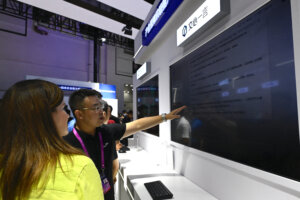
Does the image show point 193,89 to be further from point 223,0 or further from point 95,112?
point 95,112

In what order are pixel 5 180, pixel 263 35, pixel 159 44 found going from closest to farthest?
1. pixel 5 180
2. pixel 263 35
3. pixel 159 44

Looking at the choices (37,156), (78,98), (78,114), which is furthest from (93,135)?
(37,156)

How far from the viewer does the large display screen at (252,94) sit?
0.77 meters

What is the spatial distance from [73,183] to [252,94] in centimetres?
96

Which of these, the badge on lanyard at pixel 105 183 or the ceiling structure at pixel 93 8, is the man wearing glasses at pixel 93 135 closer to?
the badge on lanyard at pixel 105 183

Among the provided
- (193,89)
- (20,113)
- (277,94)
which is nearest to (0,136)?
(20,113)

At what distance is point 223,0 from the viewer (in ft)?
3.64

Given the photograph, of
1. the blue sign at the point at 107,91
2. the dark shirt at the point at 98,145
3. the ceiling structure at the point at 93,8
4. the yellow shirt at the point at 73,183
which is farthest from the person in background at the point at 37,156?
the blue sign at the point at 107,91

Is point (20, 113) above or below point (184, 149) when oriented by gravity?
above

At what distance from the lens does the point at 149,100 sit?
109 inches

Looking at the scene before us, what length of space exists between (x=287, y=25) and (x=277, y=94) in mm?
321

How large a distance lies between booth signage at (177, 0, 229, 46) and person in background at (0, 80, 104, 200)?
1122mm

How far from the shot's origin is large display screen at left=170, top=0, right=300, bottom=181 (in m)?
0.77

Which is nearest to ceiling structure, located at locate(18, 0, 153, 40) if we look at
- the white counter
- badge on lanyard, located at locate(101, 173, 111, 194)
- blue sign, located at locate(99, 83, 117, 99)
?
the white counter
